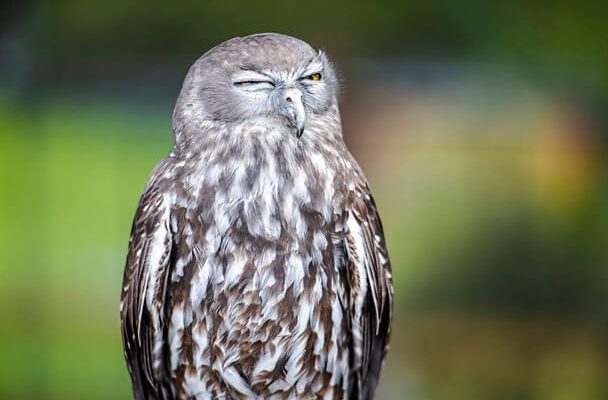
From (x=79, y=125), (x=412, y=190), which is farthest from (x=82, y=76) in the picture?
(x=412, y=190)

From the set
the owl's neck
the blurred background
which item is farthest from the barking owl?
the blurred background

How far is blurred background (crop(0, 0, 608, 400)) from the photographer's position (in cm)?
463

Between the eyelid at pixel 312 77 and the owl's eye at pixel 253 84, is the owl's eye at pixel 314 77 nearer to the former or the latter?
the eyelid at pixel 312 77

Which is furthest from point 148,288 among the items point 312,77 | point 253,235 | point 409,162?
point 409,162

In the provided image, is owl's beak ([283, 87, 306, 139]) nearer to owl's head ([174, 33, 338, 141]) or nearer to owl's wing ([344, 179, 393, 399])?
owl's head ([174, 33, 338, 141])

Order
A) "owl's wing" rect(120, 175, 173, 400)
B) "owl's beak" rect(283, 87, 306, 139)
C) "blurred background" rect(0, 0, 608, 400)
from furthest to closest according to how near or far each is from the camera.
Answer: "blurred background" rect(0, 0, 608, 400) < "owl's wing" rect(120, 175, 173, 400) < "owl's beak" rect(283, 87, 306, 139)

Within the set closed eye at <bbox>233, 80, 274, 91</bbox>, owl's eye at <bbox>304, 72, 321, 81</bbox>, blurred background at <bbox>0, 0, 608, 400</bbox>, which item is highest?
owl's eye at <bbox>304, 72, 321, 81</bbox>

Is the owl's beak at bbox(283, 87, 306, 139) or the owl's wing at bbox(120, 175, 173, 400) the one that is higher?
the owl's beak at bbox(283, 87, 306, 139)

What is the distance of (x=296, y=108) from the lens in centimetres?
226

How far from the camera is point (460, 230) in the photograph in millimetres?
4719

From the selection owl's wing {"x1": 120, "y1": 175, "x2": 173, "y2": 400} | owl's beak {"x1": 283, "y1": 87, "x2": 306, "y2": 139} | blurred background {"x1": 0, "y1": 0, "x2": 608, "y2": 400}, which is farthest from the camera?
blurred background {"x1": 0, "y1": 0, "x2": 608, "y2": 400}

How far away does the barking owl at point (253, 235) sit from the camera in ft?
7.64

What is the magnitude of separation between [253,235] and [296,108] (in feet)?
1.04

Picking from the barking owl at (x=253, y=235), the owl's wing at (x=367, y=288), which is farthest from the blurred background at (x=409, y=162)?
the barking owl at (x=253, y=235)
